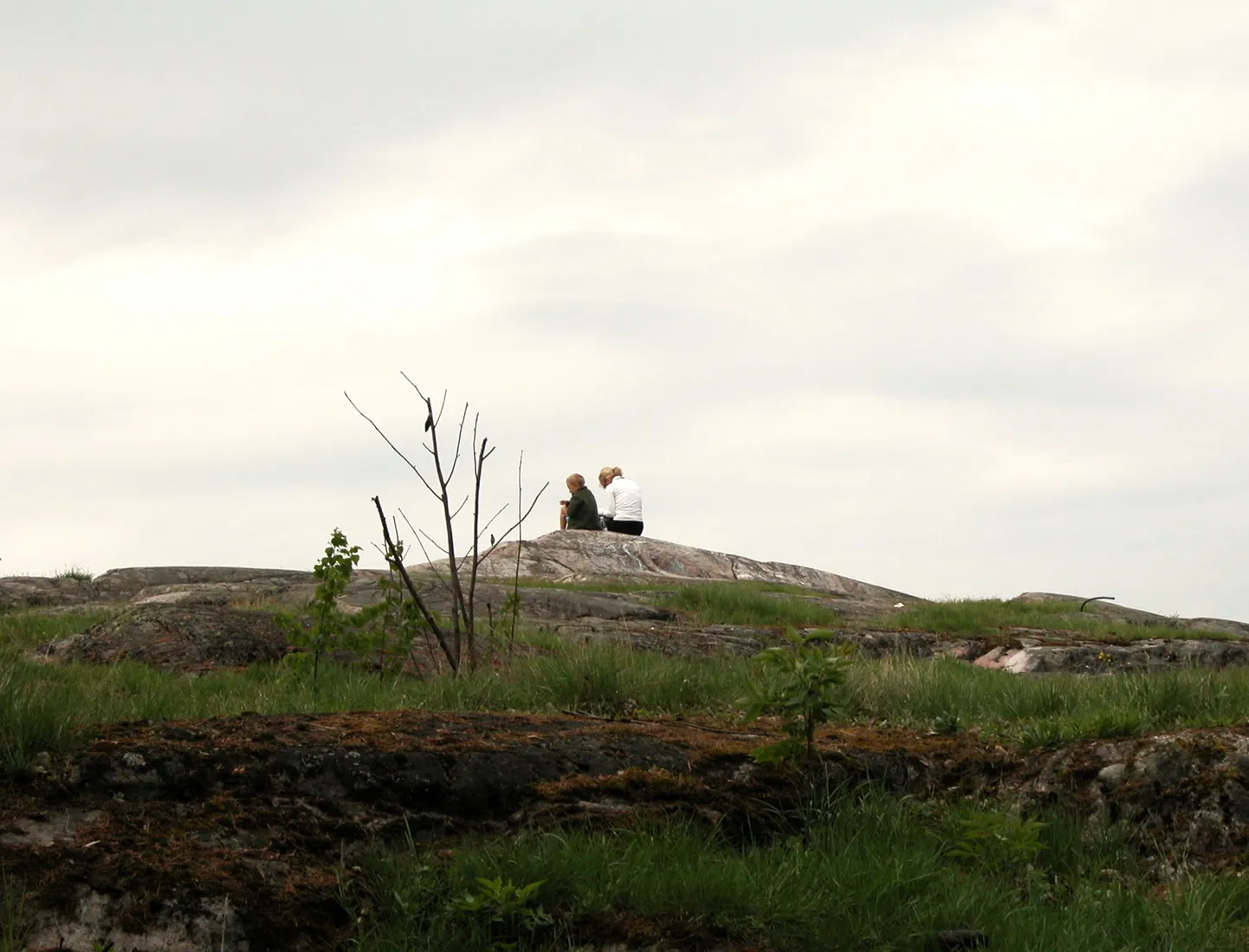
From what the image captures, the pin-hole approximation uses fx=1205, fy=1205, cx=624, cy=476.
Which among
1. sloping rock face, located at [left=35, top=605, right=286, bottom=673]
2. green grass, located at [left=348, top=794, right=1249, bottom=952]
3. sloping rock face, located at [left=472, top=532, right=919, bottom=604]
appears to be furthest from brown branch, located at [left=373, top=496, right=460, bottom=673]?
sloping rock face, located at [left=472, top=532, right=919, bottom=604]

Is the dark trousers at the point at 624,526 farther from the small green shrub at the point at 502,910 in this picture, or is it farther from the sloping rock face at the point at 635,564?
the small green shrub at the point at 502,910

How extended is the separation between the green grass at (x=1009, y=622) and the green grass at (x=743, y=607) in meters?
0.79

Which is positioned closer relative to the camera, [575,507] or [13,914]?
[13,914]

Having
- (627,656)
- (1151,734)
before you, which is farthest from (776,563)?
(1151,734)

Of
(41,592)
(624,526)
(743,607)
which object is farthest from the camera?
(624,526)

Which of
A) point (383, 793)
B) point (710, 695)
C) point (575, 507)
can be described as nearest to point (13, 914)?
point (383, 793)

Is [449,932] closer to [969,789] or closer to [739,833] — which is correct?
[739,833]

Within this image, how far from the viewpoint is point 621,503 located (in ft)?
78.0

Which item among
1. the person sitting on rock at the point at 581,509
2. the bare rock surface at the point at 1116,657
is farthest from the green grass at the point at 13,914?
the person sitting on rock at the point at 581,509

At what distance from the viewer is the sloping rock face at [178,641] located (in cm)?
952

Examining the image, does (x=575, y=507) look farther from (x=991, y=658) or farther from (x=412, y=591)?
(x=412, y=591)

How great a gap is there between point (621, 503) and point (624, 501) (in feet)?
0.30

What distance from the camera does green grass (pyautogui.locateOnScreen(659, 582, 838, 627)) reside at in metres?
14.1

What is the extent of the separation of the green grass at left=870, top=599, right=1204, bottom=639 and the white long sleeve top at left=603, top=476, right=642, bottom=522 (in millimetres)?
7216
